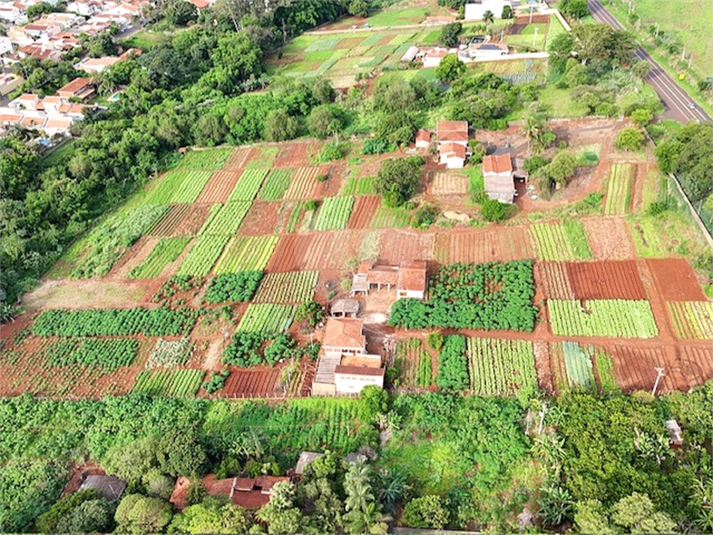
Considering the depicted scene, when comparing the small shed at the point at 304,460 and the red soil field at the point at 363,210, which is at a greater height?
the red soil field at the point at 363,210

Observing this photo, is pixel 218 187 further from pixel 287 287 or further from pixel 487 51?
pixel 487 51

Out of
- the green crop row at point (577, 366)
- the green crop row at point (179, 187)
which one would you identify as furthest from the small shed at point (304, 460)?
the green crop row at point (179, 187)

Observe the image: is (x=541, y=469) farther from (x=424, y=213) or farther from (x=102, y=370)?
(x=102, y=370)

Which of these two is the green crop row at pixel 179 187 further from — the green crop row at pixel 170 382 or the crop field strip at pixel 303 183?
the green crop row at pixel 170 382

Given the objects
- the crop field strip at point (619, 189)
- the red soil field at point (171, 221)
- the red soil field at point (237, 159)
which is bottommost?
the red soil field at point (171, 221)

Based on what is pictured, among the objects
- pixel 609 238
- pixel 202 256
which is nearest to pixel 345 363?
pixel 202 256

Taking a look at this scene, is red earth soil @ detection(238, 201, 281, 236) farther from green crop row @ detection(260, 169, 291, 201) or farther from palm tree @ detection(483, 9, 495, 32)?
palm tree @ detection(483, 9, 495, 32)
